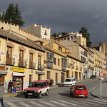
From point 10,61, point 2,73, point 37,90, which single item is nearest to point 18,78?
point 10,61

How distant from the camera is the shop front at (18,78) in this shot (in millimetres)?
42878

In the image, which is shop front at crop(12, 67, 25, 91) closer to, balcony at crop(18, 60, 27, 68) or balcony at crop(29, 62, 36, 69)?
balcony at crop(18, 60, 27, 68)

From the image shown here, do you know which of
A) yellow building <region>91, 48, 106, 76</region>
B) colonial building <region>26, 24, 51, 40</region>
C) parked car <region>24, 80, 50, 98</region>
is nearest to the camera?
parked car <region>24, 80, 50, 98</region>

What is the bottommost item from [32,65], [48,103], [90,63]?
[48,103]

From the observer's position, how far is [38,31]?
114500mm

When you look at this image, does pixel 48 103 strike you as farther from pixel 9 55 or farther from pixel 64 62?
pixel 64 62

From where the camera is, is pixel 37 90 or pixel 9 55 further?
pixel 9 55

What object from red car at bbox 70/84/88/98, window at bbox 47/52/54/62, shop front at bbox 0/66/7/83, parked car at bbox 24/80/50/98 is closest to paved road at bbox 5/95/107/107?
parked car at bbox 24/80/50/98

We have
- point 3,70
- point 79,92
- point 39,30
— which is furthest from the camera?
point 39,30

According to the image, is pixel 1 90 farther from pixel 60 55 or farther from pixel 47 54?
pixel 60 55

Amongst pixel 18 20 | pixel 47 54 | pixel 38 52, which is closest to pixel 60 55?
pixel 47 54

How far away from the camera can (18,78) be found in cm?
4447

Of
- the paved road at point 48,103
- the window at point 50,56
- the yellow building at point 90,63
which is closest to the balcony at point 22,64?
the window at point 50,56

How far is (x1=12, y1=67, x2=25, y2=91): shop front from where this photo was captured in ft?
141
